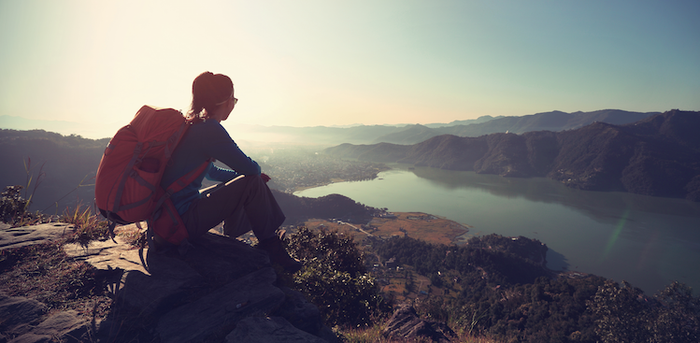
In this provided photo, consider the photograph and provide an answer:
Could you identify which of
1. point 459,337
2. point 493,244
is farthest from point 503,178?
point 459,337

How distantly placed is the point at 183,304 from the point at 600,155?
458ft

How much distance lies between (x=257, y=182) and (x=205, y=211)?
55 centimetres

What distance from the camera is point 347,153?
189625mm

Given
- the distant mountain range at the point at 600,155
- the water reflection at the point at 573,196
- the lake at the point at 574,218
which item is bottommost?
the lake at the point at 574,218

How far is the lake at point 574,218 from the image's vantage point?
4228 cm

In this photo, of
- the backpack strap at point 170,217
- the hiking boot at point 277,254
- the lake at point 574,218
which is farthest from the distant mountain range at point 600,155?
the backpack strap at point 170,217

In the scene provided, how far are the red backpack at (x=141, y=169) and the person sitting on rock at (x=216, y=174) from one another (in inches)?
3.4

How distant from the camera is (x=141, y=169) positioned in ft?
6.93

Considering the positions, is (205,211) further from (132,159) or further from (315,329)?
(315,329)

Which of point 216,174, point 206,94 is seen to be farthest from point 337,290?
point 206,94

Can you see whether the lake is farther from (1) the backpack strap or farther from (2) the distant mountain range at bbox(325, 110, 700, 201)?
(1) the backpack strap

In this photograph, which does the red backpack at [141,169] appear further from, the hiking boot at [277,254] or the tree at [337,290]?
the tree at [337,290]

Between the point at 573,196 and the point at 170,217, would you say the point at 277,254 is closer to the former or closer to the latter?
the point at 170,217

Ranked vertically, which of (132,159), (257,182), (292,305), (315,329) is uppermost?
(132,159)
